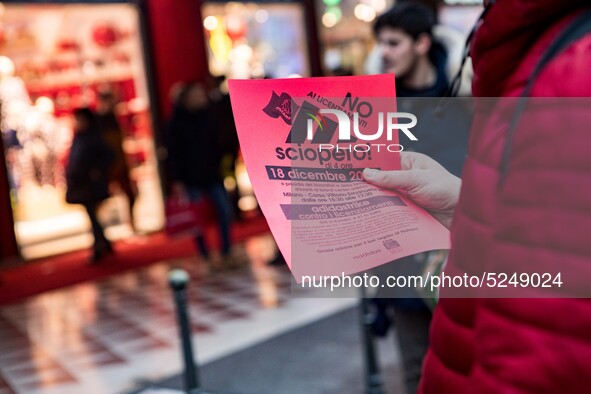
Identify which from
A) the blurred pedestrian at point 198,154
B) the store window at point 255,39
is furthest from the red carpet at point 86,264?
the store window at point 255,39

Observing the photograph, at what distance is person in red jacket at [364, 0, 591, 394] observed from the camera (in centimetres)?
82

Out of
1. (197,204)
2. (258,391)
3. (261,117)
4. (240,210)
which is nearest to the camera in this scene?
(261,117)

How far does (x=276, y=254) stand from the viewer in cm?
772

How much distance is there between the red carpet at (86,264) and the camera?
25.7 ft

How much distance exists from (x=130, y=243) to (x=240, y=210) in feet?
5.03

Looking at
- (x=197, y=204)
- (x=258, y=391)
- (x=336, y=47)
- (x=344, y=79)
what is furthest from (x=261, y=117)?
(x=336, y=47)

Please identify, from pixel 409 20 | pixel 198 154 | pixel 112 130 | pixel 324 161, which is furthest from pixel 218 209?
pixel 324 161

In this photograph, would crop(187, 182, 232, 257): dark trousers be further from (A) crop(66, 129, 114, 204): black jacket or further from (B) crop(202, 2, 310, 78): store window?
(B) crop(202, 2, 310, 78): store window

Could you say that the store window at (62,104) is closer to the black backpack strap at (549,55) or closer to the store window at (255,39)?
the store window at (255,39)

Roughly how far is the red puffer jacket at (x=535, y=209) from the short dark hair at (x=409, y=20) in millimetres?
2014

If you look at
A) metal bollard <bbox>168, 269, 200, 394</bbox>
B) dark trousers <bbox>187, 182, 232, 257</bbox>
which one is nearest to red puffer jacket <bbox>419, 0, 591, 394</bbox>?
metal bollard <bbox>168, 269, 200, 394</bbox>

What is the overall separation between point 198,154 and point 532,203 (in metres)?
7.01

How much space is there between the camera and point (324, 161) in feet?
3.50

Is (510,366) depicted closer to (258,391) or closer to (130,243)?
(258,391)
